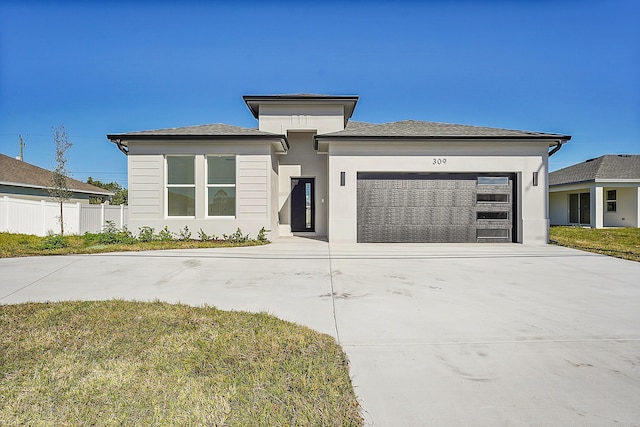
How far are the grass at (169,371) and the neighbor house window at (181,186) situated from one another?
7.91 m

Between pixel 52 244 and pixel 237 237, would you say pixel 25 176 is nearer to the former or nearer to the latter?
pixel 52 244

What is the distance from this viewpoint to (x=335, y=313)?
168 inches

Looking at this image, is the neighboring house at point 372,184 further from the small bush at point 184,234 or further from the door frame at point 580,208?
the door frame at point 580,208

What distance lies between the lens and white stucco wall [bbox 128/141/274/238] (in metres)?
11.6

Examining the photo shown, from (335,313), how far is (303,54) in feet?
39.5

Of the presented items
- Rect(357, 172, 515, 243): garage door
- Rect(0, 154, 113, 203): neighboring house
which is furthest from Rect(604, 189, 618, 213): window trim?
Rect(0, 154, 113, 203): neighboring house

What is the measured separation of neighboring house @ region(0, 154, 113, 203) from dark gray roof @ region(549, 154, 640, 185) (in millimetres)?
29196

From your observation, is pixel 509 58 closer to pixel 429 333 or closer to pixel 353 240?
pixel 353 240

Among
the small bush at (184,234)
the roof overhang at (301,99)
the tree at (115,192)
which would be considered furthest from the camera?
the tree at (115,192)

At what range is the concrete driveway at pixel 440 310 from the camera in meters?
2.36

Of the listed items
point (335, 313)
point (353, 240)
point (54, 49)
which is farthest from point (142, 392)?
point (54, 49)

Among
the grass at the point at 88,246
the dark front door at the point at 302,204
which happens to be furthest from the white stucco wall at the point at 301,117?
the grass at the point at 88,246

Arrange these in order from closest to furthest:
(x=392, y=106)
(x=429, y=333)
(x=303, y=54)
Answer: (x=429, y=333) → (x=303, y=54) → (x=392, y=106)

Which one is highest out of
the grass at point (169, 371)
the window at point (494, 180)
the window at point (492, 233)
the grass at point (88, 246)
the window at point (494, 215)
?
the window at point (494, 180)
